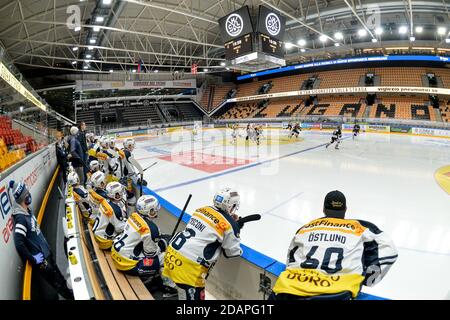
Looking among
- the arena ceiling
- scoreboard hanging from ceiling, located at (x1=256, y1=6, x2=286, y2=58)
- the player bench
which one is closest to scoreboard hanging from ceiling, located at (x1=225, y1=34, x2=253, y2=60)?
scoreboard hanging from ceiling, located at (x1=256, y1=6, x2=286, y2=58)

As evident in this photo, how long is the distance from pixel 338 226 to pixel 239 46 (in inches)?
403

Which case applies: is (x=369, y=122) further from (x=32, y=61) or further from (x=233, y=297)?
(x=32, y=61)

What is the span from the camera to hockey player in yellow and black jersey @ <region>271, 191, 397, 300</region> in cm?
151

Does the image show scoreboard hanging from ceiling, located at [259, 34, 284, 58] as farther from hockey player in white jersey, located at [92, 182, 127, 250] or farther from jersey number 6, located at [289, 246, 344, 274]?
jersey number 6, located at [289, 246, 344, 274]

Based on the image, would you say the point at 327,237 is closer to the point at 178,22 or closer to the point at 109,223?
the point at 109,223

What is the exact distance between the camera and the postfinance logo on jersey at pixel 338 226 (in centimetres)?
164

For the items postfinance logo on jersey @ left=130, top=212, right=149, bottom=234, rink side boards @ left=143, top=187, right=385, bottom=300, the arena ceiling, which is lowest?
rink side boards @ left=143, top=187, right=385, bottom=300

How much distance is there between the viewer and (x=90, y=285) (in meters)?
1.72

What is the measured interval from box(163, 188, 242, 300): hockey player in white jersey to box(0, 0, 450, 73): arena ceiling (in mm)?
12779

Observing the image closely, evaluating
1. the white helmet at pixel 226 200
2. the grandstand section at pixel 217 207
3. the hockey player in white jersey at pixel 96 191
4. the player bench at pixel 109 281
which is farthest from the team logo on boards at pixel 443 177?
the hockey player in white jersey at pixel 96 191

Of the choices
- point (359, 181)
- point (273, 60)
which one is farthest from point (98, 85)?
point (359, 181)
